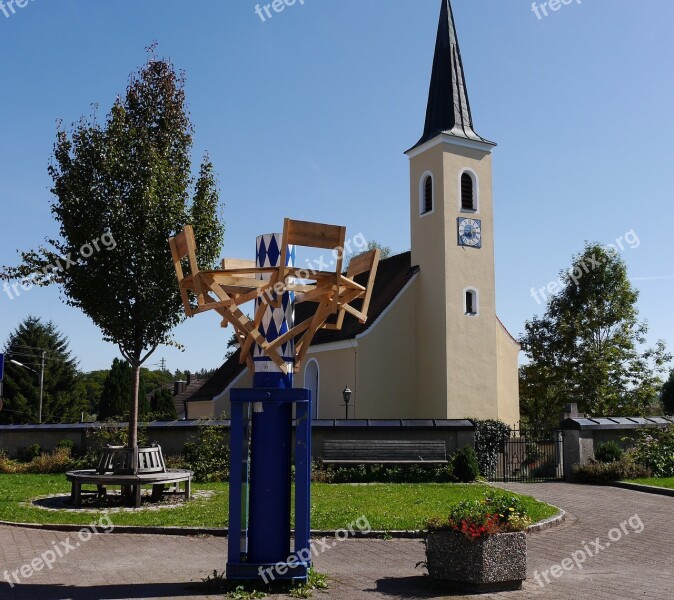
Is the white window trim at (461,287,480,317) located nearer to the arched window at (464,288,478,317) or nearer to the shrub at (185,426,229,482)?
the arched window at (464,288,478,317)

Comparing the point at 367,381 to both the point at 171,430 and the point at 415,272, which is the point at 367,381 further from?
the point at 171,430

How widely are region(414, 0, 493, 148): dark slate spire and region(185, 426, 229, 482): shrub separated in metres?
16.7

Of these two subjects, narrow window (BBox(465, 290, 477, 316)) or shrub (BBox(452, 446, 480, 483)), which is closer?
shrub (BBox(452, 446, 480, 483))

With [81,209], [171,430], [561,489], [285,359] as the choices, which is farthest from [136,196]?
[561,489]

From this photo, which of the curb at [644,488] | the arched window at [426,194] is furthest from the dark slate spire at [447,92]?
the curb at [644,488]

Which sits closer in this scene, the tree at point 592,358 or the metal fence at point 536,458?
the metal fence at point 536,458

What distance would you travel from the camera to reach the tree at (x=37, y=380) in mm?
49594

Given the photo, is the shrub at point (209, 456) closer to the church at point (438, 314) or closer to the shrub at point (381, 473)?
the shrub at point (381, 473)

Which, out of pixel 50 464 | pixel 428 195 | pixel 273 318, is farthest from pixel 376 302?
pixel 273 318

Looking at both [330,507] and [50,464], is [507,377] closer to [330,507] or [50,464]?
[50,464]

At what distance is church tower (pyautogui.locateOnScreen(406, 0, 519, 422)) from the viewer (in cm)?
2762

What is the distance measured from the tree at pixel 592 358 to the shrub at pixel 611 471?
18348 mm

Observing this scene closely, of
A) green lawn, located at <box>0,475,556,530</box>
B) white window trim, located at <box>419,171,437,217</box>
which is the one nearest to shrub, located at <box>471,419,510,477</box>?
green lawn, located at <box>0,475,556,530</box>

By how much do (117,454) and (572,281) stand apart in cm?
3520
